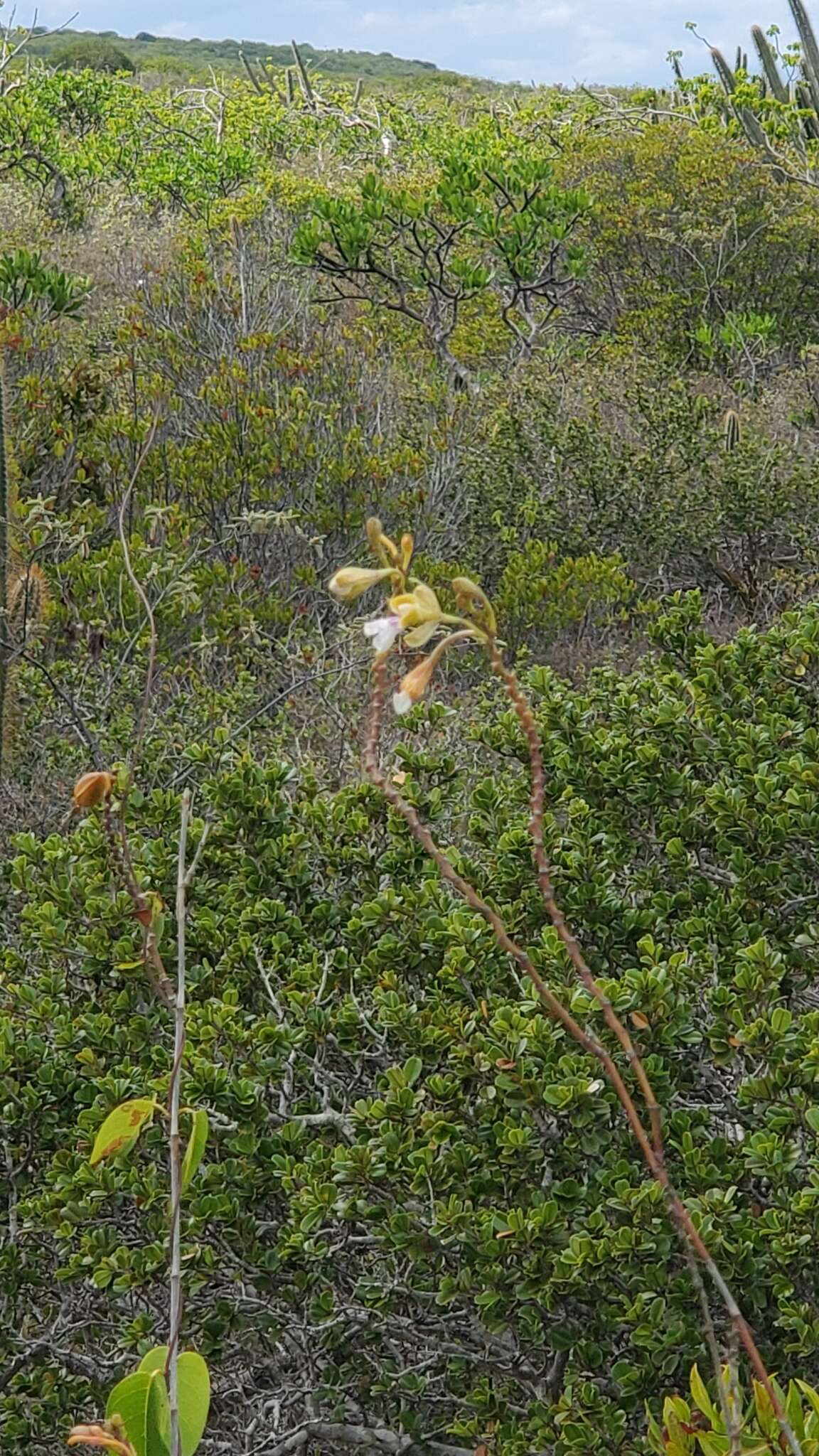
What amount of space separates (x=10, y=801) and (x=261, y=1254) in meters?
2.42

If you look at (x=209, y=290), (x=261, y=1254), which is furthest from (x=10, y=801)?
(x=209, y=290)

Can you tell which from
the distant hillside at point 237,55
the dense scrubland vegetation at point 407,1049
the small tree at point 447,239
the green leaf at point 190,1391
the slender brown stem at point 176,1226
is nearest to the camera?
the slender brown stem at point 176,1226

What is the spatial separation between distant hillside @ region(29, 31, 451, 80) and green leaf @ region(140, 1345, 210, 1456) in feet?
152

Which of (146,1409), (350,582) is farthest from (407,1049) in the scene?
(350,582)

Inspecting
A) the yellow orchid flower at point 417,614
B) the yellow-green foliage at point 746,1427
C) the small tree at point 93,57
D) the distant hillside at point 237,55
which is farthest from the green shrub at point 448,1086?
the distant hillside at point 237,55

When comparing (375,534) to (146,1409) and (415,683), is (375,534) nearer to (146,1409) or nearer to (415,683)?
(415,683)

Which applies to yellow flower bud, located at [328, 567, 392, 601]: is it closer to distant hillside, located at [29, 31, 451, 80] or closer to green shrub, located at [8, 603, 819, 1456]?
green shrub, located at [8, 603, 819, 1456]

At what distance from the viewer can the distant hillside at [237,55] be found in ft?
154

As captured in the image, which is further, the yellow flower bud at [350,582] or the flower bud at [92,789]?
the flower bud at [92,789]

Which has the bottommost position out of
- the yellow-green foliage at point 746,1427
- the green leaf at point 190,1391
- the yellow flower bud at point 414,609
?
the yellow-green foliage at point 746,1427

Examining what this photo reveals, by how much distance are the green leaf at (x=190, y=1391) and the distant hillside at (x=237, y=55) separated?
46180mm

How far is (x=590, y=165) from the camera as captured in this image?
11805 millimetres

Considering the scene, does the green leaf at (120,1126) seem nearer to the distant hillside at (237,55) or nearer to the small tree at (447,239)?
the small tree at (447,239)

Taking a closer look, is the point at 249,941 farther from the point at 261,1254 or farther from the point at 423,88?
the point at 423,88
